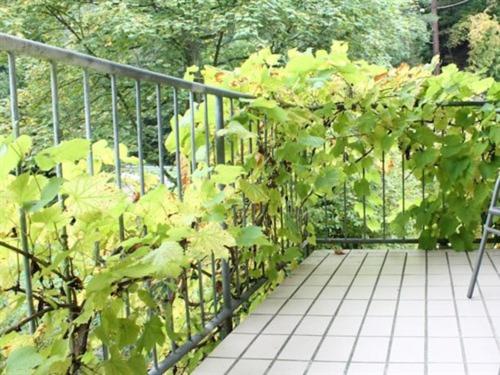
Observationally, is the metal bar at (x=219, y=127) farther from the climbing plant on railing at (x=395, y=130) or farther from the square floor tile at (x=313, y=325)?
the square floor tile at (x=313, y=325)

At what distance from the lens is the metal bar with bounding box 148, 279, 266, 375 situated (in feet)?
5.70

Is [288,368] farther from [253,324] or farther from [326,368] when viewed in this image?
[253,324]

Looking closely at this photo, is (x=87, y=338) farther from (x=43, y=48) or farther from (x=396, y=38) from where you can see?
(x=396, y=38)

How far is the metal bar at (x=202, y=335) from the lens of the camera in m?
1.74

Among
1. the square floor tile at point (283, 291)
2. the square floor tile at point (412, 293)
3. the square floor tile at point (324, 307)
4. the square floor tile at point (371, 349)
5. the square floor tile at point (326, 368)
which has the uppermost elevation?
the square floor tile at point (326, 368)

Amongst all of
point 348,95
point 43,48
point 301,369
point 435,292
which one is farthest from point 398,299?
point 43,48

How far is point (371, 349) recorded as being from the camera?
1.95 metres

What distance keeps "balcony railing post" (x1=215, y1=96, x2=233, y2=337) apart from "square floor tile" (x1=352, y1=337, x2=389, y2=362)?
1.68 feet

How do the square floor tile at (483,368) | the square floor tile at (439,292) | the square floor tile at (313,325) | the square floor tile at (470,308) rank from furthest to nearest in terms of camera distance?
the square floor tile at (439,292) → the square floor tile at (470,308) → the square floor tile at (313,325) → the square floor tile at (483,368)

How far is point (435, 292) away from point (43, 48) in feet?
6.57

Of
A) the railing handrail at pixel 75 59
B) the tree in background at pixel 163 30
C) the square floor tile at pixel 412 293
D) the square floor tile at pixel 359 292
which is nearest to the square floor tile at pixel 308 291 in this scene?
the square floor tile at pixel 359 292

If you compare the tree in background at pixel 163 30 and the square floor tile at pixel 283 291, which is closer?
the square floor tile at pixel 283 291

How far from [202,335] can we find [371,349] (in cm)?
54

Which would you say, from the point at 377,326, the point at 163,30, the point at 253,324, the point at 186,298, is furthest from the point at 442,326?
the point at 163,30
